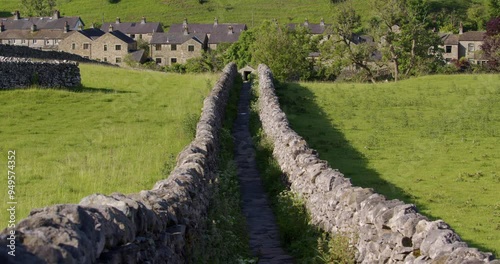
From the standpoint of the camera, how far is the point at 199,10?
158 m

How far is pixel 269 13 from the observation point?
15288 cm

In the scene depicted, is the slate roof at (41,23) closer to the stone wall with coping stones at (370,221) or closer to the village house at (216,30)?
the village house at (216,30)

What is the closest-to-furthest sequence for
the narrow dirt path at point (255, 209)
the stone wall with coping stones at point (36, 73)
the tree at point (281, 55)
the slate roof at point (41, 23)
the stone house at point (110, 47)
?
the narrow dirt path at point (255, 209) < the stone wall with coping stones at point (36, 73) < the tree at point (281, 55) < the stone house at point (110, 47) < the slate roof at point (41, 23)

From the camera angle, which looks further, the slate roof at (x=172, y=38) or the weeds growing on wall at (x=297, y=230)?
the slate roof at (x=172, y=38)

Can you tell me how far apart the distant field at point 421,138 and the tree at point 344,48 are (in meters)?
22.8

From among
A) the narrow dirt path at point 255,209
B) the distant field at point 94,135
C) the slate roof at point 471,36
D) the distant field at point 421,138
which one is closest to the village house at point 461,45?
the slate roof at point 471,36

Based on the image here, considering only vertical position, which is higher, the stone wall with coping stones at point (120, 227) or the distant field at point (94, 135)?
the stone wall with coping stones at point (120, 227)

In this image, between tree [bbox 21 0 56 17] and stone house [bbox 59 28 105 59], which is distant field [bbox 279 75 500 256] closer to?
stone house [bbox 59 28 105 59]

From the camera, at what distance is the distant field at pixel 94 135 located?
16.9m

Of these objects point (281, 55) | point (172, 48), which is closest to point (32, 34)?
point (172, 48)

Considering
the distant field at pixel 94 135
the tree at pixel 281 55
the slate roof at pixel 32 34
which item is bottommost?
the distant field at pixel 94 135

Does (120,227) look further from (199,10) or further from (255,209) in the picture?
(199,10)

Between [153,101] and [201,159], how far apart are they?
23.6 m

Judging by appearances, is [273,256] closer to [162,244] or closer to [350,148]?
[162,244]
